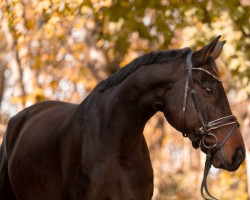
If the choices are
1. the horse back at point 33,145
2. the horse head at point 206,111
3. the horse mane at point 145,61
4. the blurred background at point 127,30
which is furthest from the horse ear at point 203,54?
the blurred background at point 127,30

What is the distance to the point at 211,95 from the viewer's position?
516 centimetres

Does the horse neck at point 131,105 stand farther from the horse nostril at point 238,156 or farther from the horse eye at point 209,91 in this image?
the horse nostril at point 238,156

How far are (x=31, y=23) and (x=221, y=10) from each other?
10.8ft

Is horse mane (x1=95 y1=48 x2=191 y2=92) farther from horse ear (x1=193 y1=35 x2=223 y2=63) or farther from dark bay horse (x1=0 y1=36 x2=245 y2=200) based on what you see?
horse ear (x1=193 y1=35 x2=223 y2=63)

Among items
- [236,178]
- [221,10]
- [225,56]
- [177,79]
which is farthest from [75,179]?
[236,178]

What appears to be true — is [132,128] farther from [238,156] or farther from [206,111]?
[238,156]

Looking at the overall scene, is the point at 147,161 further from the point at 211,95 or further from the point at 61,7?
the point at 61,7

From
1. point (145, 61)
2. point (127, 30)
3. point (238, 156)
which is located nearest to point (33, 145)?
point (145, 61)

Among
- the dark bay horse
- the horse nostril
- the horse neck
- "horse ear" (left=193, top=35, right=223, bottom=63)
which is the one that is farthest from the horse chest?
"horse ear" (left=193, top=35, right=223, bottom=63)

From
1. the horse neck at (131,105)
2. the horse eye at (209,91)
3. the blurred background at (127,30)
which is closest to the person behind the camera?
the horse eye at (209,91)

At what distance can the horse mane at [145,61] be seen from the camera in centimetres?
540

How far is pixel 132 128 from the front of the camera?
18.1 feet

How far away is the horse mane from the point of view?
5398mm

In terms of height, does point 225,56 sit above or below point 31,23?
below
